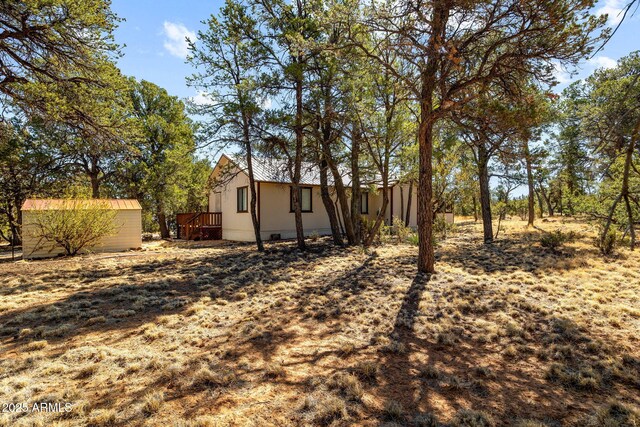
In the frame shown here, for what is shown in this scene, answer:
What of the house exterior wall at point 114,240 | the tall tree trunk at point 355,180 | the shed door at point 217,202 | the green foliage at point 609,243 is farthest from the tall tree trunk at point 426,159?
the shed door at point 217,202

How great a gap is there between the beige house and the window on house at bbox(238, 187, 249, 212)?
454cm

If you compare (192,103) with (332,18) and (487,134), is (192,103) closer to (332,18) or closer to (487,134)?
(332,18)

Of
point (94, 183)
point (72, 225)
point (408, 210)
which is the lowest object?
point (72, 225)

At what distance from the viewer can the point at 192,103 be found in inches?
415

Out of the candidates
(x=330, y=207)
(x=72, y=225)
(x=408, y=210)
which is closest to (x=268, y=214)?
(x=330, y=207)

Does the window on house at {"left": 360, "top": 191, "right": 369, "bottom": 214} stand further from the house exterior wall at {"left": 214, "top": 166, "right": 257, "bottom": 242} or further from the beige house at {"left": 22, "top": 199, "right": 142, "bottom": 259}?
the beige house at {"left": 22, "top": 199, "right": 142, "bottom": 259}

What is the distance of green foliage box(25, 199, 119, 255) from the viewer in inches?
411

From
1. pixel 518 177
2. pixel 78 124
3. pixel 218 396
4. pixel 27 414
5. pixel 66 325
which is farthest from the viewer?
pixel 518 177

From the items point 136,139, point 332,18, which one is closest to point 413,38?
point 332,18

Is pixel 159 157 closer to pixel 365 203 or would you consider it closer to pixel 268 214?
pixel 268 214

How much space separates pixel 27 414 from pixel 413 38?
7.55 meters

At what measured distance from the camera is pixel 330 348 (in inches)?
152

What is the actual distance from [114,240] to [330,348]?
12.3 m

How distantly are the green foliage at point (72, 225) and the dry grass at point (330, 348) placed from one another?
10.6 feet
